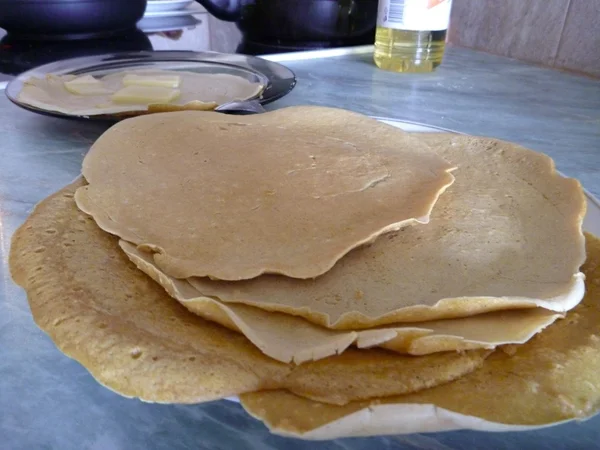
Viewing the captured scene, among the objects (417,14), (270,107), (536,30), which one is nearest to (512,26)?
(536,30)

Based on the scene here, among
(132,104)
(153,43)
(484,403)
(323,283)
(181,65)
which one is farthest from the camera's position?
(153,43)

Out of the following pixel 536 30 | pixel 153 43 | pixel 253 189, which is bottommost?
pixel 153 43

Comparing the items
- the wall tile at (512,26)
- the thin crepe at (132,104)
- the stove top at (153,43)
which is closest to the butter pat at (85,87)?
the thin crepe at (132,104)

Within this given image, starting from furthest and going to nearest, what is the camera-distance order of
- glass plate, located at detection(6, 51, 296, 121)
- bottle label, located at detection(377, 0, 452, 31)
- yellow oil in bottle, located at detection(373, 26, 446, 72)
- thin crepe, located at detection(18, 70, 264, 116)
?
yellow oil in bottle, located at detection(373, 26, 446, 72) → bottle label, located at detection(377, 0, 452, 31) → glass plate, located at detection(6, 51, 296, 121) → thin crepe, located at detection(18, 70, 264, 116)

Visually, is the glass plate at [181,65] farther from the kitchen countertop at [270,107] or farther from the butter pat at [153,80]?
the butter pat at [153,80]

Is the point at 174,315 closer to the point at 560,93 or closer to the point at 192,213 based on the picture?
the point at 192,213

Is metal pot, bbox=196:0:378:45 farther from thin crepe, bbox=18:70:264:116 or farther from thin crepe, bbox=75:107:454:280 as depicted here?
thin crepe, bbox=75:107:454:280

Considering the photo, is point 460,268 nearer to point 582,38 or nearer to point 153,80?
point 153,80

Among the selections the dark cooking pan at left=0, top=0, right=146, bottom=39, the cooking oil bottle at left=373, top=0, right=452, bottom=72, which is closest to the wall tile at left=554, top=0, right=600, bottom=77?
the cooking oil bottle at left=373, top=0, right=452, bottom=72
